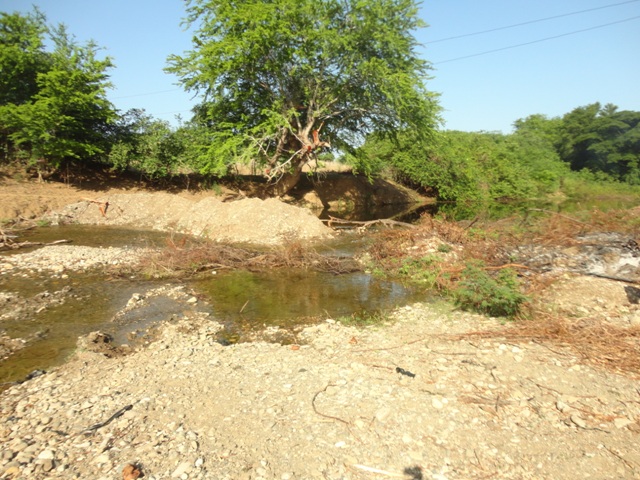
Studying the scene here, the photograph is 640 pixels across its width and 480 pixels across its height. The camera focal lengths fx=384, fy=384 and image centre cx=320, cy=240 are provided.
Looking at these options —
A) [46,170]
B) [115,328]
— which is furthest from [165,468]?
[46,170]

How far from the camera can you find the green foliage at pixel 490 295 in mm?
7238

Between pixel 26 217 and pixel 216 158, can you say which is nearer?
pixel 26 217

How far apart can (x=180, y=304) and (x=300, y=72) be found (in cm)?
1650

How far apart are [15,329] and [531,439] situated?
8116 mm

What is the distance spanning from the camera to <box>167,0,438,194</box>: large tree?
1925cm

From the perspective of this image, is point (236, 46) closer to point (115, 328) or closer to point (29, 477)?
point (115, 328)

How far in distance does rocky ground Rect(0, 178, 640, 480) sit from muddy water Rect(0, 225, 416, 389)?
2.45 ft

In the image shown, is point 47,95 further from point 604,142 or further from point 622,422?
point 604,142

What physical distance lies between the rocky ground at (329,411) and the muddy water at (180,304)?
75cm

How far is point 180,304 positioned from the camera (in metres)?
8.27

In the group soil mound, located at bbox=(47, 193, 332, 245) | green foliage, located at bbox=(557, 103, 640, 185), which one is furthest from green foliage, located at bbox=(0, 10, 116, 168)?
green foliage, located at bbox=(557, 103, 640, 185)

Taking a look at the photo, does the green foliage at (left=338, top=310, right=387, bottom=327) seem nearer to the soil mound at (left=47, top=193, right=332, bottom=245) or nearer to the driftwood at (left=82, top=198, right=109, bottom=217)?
the soil mound at (left=47, top=193, right=332, bottom=245)

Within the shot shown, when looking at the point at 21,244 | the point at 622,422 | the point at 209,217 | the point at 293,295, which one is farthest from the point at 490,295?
the point at 21,244

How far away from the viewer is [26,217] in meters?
16.8
